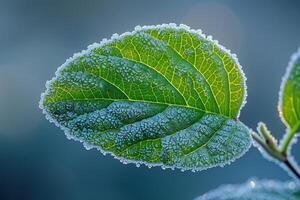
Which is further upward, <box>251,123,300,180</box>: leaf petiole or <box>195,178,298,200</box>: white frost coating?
<box>251,123,300,180</box>: leaf petiole

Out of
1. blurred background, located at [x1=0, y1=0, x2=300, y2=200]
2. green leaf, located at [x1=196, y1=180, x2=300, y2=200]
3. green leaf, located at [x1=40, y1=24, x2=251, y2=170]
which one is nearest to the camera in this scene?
green leaf, located at [x1=196, y1=180, x2=300, y2=200]

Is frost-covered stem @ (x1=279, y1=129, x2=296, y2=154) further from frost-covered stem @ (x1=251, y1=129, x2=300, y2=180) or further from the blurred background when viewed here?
the blurred background

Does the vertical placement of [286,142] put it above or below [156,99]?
below

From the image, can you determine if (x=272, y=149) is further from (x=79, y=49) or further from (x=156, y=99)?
(x=79, y=49)

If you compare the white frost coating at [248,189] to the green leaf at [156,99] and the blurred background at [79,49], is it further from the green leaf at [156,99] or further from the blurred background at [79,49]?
the blurred background at [79,49]

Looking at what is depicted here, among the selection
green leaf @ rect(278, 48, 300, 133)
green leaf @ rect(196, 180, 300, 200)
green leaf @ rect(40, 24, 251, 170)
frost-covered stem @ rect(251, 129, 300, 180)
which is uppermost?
green leaf @ rect(40, 24, 251, 170)

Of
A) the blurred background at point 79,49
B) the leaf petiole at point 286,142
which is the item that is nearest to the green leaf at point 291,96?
the leaf petiole at point 286,142

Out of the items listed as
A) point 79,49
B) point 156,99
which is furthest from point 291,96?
point 79,49

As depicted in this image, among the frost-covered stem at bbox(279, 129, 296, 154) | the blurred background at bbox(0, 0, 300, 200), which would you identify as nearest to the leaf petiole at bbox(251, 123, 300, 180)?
the frost-covered stem at bbox(279, 129, 296, 154)
